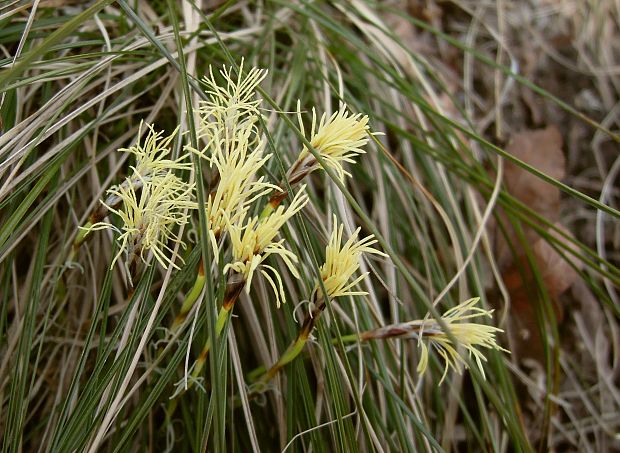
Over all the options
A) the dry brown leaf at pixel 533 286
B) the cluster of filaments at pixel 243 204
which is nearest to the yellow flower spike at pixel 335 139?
the cluster of filaments at pixel 243 204

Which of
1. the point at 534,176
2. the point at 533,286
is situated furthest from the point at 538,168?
the point at 533,286

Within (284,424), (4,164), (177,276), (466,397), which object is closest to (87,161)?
(4,164)

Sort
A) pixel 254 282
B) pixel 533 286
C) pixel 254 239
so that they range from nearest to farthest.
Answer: pixel 254 239 → pixel 254 282 → pixel 533 286

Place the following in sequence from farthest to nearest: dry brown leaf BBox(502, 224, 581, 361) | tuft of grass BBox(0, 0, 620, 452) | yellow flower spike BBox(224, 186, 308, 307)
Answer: dry brown leaf BBox(502, 224, 581, 361)
tuft of grass BBox(0, 0, 620, 452)
yellow flower spike BBox(224, 186, 308, 307)

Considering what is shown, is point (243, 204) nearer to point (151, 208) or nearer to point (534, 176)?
point (151, 208)

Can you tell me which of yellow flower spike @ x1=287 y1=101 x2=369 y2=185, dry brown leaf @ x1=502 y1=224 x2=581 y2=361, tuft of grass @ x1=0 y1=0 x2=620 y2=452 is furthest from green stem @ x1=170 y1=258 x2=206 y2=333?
dry brown leaf @ x1=502 y1=224 x2=581 y2=361

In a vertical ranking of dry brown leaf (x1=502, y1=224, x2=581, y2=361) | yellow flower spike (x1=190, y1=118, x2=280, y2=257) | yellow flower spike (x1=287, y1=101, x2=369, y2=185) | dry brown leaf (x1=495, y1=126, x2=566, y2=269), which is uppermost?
dry brown leaf (x1=495, y1=126, x2=566, y2=269)

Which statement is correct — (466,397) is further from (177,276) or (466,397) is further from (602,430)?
(177,276)

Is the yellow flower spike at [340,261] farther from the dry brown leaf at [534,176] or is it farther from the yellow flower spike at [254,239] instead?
the dry brown leaf at [534,176]

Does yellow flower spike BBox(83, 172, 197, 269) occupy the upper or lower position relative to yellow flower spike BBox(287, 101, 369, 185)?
lower

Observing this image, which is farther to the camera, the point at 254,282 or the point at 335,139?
the point at 254,282

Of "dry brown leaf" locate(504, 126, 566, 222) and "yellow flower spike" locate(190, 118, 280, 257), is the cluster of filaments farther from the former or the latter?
"dry brown leaf" locate(504, 126, 566, 222)
